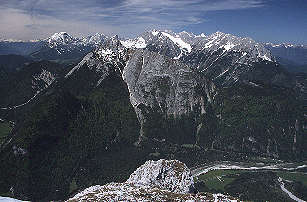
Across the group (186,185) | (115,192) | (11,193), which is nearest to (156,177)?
(186,185)

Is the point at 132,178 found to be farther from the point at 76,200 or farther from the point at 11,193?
the point at 11,193

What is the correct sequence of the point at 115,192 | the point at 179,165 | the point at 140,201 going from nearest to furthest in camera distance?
1. the point at 140,201
2. the point at 115,192
3. the point at 179,165

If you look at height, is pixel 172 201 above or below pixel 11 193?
above

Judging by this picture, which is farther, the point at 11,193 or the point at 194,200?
the point at 11,193

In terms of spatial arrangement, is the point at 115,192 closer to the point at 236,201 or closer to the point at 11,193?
the point at 236,201

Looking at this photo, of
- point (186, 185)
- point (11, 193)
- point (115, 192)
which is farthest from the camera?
point (11, 193)

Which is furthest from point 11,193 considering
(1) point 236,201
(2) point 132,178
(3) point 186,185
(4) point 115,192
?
(1) point 236,201

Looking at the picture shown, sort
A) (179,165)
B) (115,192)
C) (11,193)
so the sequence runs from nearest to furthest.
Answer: (115,192) < (179,165) < (11,193)
